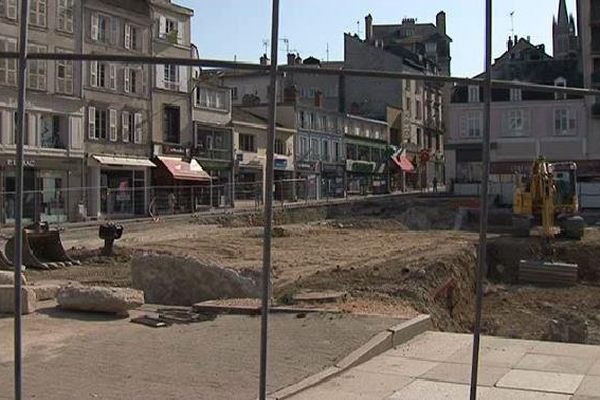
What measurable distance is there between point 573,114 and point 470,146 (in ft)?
28.3

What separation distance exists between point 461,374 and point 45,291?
7676 mm

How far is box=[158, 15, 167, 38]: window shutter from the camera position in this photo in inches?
2046

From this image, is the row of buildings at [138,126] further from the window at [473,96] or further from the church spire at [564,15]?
the church spire at [564,15]

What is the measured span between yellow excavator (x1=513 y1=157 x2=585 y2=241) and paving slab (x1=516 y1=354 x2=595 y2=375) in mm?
24306

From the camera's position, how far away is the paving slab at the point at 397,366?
874cm

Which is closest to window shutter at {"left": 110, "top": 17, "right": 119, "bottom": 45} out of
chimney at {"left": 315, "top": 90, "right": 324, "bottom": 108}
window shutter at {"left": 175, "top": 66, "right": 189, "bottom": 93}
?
window shutter at {"left": 175, "top": 66, "right": 189, "bottom": 93}

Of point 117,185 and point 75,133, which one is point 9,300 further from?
point 117,185

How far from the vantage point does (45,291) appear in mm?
13523

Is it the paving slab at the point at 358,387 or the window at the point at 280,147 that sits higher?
the window at the point at 280,147

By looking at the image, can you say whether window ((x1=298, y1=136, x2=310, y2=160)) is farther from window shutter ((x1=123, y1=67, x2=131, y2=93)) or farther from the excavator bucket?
the excavator bucket

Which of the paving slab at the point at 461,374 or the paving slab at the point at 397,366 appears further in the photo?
the paving slab at the point at 397,366

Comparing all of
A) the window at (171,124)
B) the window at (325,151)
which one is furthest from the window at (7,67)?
the window at (325,151)

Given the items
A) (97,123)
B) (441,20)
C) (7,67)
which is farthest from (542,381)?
(441,20)

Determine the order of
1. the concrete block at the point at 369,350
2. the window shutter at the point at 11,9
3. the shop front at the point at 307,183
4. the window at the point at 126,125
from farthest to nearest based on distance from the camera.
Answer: the shop front at the point at 307,183 → the window at the point at 126,125 → the window shutter at the point at 11,9 → the concrete block at the point at 369,350
